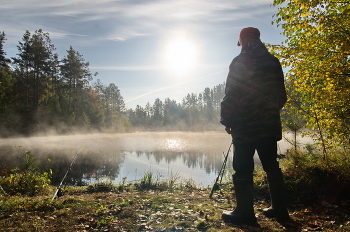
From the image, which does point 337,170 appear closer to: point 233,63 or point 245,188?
point 245,188

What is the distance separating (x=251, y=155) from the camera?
8.98 ft

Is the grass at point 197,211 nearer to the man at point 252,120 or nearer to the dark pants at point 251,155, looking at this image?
the man at point 252,120

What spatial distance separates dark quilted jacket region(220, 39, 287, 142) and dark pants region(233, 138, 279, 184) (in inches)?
3.3

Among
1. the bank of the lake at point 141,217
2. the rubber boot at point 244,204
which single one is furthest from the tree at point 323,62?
the rubber boot at point 244,204

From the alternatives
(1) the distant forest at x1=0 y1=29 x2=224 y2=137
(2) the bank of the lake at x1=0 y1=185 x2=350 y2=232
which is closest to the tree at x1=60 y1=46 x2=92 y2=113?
(1) the distant forest at x1=0 y1=29 x2=224 y2=137

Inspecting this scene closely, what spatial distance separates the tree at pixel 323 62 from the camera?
4.12 metres

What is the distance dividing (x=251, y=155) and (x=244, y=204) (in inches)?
24.2

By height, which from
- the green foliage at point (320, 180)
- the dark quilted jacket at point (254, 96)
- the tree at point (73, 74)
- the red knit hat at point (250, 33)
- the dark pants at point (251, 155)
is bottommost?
the green foliage at point (320, 180)

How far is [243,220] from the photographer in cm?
267

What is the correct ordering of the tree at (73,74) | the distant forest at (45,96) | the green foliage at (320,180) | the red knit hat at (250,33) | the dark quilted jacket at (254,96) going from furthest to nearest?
the tree at (73,74) < the distant forest at (45,96) < the green foliage at (320,180) < the red knit hat at (250,33) < the dark quilted jacket at (254,96)

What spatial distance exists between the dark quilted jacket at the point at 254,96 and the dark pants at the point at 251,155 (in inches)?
3.3

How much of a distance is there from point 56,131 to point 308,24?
32836 mm

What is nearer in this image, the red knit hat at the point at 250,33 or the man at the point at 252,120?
the man at the point at 252,120

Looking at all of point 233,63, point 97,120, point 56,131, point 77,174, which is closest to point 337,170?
point 233,63
